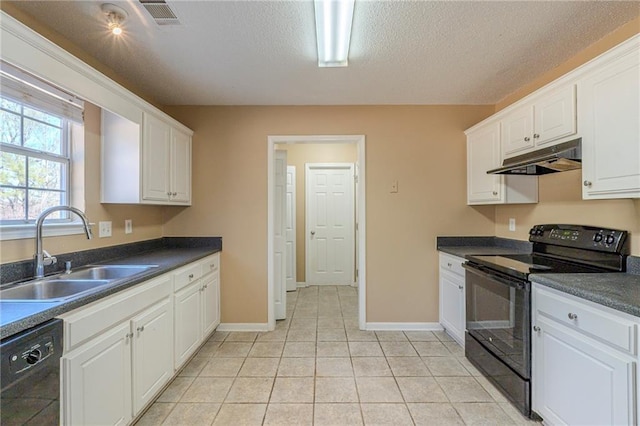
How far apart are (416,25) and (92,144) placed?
2.43m

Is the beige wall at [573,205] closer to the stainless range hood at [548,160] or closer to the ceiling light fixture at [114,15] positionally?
the stainless range hood at [548,160]

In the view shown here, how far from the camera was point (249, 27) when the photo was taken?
6.11 feet

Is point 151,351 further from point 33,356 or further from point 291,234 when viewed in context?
point 291,234

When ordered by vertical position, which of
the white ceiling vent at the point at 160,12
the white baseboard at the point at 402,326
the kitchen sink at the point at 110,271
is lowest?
the white baseboard at the point at 402,326

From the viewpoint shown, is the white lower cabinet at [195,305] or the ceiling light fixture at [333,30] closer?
the ceiling light fixture at [333,30]

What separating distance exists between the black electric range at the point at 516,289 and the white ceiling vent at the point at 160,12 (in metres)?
2.62

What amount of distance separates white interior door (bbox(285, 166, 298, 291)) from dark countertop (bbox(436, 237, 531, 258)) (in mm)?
2370

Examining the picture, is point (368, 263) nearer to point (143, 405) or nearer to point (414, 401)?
point (414, 401)

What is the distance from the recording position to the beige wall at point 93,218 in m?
1.66

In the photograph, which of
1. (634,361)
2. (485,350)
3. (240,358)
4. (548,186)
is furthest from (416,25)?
(240,358)

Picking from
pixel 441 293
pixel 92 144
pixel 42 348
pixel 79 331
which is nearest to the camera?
pixel 42 348

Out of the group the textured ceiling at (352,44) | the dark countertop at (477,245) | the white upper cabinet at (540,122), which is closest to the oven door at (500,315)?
the dark countertop at (477,245)

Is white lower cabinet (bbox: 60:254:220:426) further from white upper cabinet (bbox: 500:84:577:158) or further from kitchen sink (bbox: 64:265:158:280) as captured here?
white upper cabinet (bbox: 500:84:577:158)

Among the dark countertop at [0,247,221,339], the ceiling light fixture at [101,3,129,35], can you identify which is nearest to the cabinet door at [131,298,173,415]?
the dark countertop at [0,247,221,339]
